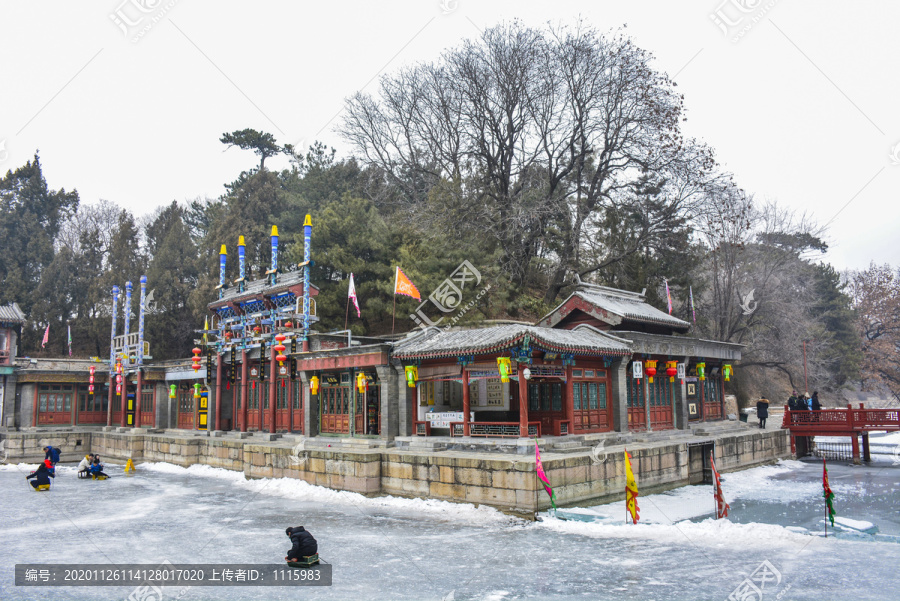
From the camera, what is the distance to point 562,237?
34.3 metres

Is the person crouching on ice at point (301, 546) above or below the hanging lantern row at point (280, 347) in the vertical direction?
below

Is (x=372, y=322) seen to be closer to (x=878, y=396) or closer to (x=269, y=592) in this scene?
(x=269, y=592)

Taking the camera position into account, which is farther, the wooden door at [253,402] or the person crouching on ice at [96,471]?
the wooden door at [253,402]

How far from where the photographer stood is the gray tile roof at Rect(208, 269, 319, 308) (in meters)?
24.6

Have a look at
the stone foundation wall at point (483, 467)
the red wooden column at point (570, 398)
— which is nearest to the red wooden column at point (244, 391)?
the stone foundation wall at point (483, 467)

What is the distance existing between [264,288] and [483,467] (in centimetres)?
1348

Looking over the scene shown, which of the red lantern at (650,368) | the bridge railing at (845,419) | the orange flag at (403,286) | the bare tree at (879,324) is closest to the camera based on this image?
the orange flag at (403,286)

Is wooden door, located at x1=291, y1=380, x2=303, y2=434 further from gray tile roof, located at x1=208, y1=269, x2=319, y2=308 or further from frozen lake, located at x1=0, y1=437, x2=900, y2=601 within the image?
frozen lake, located at x1=0, y1=437, x2=900, y2=601

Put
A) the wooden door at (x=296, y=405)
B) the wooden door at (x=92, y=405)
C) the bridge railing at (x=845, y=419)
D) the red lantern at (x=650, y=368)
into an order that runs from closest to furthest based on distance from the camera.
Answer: the red lantern at (x=650, y=368), the bridge railing at (x=845, y=419), the wooden door at (x=296, y=405), the wooden door at (x=92, y=405)

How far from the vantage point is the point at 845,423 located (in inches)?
1003

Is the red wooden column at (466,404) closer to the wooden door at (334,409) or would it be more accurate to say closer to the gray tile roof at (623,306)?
the wooden door at (334,409)

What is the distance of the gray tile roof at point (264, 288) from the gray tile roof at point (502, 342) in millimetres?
5787

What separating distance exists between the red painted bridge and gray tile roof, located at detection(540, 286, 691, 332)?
5.99 metres

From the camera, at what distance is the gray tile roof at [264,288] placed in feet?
80.9
